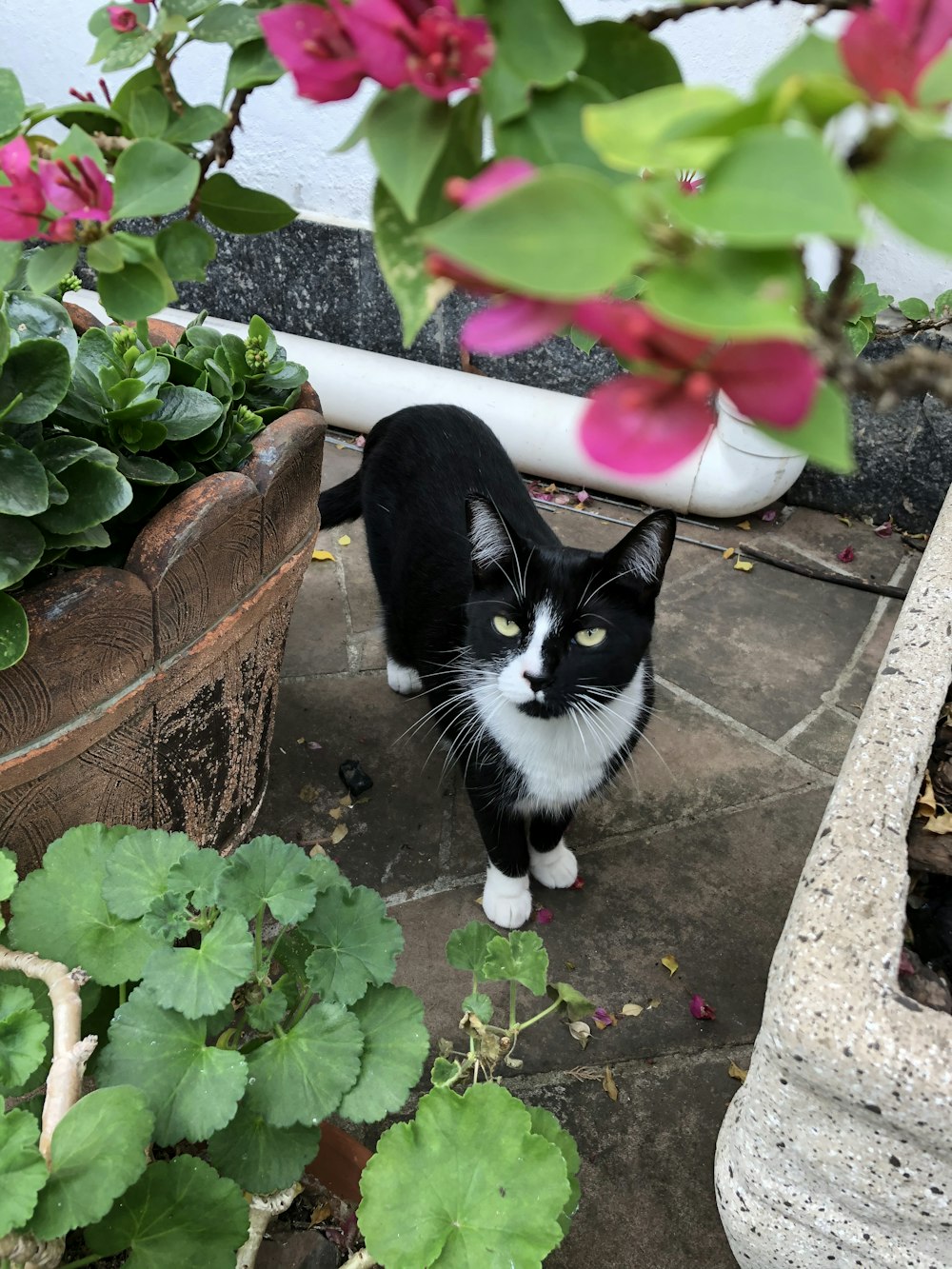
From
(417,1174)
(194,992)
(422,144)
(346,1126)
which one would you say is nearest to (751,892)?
(346,1126)

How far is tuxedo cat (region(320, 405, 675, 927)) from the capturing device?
53.3 inches

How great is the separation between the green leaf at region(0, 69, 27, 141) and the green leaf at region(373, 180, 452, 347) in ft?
0.77

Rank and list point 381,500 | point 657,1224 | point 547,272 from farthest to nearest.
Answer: point 381,500, point 657,1224, point 547,272

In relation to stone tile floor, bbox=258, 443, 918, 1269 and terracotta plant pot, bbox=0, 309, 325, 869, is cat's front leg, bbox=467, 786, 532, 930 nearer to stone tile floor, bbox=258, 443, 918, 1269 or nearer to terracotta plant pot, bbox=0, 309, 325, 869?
stone tile floor, bbox=258, 443, 918, 1269

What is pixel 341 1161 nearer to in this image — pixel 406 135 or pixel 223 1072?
pixel 223 1072

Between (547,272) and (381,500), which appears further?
(381,500)

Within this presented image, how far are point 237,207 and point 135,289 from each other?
4.3 inches

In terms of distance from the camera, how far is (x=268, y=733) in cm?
158

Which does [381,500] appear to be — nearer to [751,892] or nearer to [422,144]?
[751,892]

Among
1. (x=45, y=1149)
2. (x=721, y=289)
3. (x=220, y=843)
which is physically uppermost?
(x=721, y=289)

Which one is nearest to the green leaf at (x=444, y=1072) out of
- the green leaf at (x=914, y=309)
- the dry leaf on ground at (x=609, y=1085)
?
the dry leaf on ground at (x=609, y=1085)

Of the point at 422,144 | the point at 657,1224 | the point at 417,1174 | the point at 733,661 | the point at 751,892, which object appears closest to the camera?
the point at 422,144

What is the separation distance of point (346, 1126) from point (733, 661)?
134cm

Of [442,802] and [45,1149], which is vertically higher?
[45,1149]
